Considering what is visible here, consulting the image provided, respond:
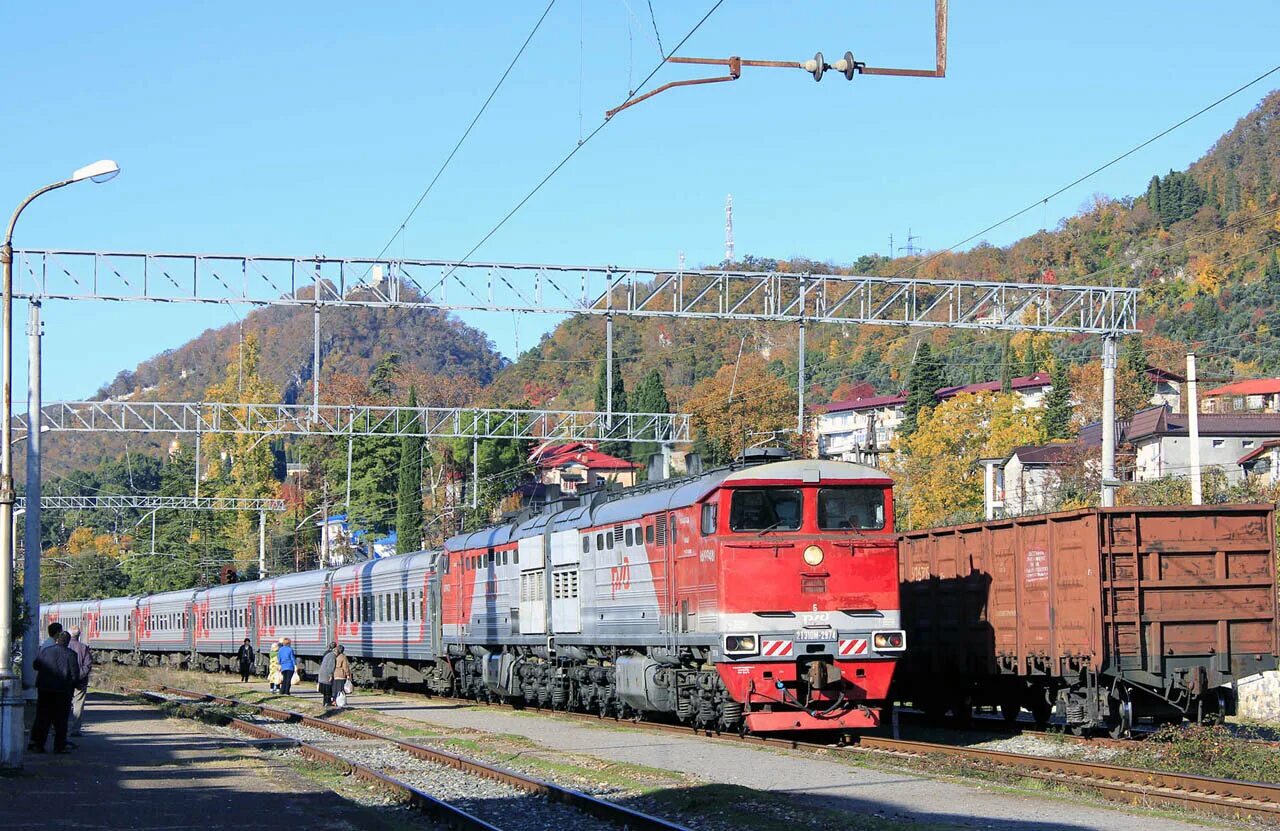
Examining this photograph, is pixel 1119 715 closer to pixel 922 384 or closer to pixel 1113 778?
pixel 1113 778

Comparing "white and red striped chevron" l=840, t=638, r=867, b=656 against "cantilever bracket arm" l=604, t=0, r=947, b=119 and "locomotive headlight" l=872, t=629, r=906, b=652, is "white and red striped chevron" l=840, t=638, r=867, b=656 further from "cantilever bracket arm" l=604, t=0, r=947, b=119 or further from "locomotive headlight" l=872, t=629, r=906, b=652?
"cantilever bracket arm" l=604, t=0, r=947, b=119

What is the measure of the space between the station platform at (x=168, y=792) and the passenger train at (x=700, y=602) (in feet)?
18.9

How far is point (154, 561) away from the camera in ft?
350

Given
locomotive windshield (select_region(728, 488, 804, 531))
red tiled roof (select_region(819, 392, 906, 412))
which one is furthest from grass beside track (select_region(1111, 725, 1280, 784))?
red tiled roof (select_region(819, 392, 906, 412))

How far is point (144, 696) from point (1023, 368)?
102 meters

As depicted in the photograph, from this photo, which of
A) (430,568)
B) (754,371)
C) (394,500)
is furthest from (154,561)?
(430,568)

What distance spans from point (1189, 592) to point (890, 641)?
3972 millimetres

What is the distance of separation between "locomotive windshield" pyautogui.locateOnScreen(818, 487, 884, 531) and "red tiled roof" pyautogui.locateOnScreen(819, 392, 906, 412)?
95.0 m

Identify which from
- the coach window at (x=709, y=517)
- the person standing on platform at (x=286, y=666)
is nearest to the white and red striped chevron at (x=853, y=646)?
the coach window at (x=709, y=517)

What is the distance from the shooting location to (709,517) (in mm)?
20297

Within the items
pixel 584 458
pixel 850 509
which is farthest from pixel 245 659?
pixel 584 458

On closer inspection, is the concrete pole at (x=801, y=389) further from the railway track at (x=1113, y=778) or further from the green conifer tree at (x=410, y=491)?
the green conifer tree at (x=410, y=491)

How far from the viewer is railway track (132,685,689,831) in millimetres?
14422

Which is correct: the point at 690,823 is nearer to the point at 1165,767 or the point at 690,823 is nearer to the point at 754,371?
the point at 1165,767
